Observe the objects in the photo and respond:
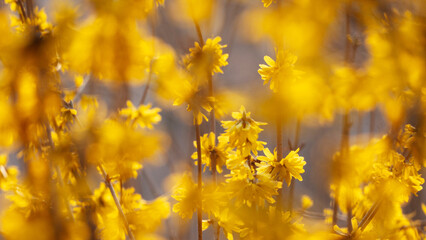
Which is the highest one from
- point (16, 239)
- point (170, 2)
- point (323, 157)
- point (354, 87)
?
point (170, 2)

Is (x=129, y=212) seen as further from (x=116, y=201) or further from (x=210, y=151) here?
(x=210, y=151)

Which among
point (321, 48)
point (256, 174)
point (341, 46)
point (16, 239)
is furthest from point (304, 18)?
point (16, 239)

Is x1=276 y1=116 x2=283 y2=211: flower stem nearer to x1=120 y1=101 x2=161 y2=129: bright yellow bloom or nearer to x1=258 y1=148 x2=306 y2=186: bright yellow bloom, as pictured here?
x1=258 y1=148 x2=306 y2=186: bright yellow bloom

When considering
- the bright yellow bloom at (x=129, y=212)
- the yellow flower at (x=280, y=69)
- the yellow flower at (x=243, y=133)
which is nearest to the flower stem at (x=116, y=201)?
the bright yellow bloom at (x=129, y=212)

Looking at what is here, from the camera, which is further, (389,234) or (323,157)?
(323,157)

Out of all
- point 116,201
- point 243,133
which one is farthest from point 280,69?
point 116,201

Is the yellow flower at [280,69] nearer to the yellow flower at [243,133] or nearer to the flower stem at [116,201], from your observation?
the yellow flower at [243,133]

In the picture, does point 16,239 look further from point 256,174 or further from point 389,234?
point 389,234
